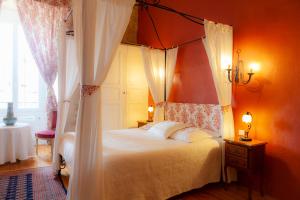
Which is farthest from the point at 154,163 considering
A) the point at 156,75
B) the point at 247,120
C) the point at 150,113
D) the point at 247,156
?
the point at 150,113

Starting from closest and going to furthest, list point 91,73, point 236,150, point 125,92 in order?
point 91,73 → point 236,150 → point 125,92

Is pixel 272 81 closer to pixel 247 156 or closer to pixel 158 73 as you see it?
pixel 247 156

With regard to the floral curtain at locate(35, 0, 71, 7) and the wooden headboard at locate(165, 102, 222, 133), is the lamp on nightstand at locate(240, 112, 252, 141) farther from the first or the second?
the floral curtain at locate(35, 0, 71, 7)

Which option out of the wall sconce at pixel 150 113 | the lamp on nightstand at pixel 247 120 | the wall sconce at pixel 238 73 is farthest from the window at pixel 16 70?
the lamp on nightstand at pixel 247 120

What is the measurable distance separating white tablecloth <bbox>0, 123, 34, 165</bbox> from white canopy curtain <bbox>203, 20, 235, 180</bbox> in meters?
3.68

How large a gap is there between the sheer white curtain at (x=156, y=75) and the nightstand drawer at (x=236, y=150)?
6.00 ft

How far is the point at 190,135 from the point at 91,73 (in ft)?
5.91

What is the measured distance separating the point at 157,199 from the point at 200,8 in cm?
343

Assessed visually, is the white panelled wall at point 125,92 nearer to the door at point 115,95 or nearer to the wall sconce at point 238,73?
the door at point 115,95

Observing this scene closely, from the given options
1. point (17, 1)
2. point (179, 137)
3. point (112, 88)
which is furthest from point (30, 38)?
point (179, 137)

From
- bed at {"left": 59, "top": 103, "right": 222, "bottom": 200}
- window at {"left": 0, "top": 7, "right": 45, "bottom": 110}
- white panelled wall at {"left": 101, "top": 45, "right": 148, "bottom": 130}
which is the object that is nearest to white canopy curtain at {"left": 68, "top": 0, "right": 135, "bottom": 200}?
bed at {"left": 59, "top": 103, "right": 222, "bottom": 200}

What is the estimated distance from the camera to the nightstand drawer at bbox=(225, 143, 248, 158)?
3.08 m

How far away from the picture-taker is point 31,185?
3357 millimetres

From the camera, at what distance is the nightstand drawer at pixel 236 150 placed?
10.1ft
